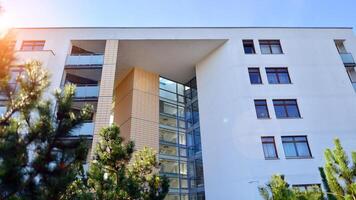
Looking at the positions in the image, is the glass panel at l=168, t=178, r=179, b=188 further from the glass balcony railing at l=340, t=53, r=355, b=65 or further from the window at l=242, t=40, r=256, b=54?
the glass balcony railing at l=340, t=53, r=355, b=65

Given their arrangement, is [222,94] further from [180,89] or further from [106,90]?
[106,90]

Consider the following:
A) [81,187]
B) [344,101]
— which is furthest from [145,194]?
[344,101]

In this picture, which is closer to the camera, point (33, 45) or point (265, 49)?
point (33, 45)

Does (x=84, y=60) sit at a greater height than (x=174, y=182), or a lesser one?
greater

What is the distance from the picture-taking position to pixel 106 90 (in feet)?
50.3

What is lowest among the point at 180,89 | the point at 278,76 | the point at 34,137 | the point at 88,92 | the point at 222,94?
the point at 34,137

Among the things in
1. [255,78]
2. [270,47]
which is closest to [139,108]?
[255,78]

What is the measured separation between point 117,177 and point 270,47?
15027 mm

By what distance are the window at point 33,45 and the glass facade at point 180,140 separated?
9339 millimetres

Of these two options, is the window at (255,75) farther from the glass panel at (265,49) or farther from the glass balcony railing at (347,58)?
the glass balcony railing at (347,58)

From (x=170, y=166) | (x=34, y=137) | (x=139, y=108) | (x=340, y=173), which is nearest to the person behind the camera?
(x=34, y=137)

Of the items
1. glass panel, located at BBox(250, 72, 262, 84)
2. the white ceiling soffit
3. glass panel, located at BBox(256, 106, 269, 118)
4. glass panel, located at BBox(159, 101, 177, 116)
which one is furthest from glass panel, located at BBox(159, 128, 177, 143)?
glass panel, located at BBox(250, 72, 262, 84)

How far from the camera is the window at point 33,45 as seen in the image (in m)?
16.7

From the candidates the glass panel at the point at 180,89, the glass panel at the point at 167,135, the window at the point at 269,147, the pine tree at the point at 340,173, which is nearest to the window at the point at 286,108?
the window at the point at 269,147
